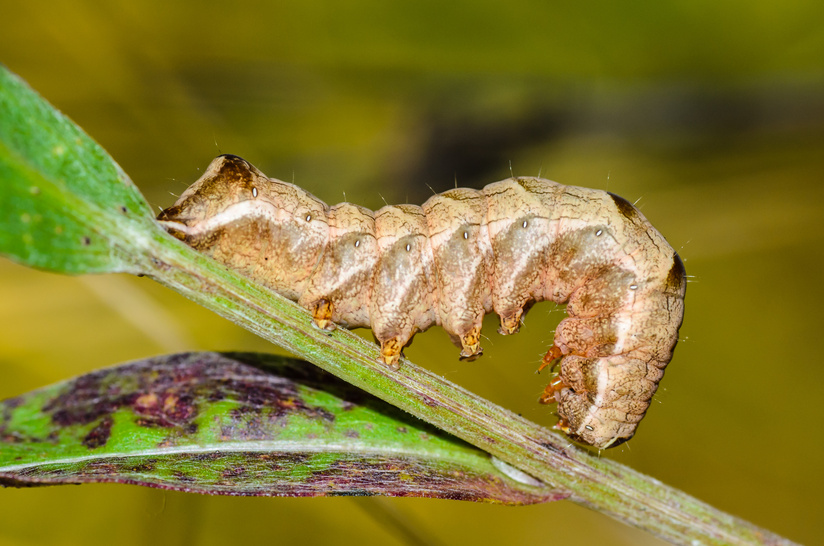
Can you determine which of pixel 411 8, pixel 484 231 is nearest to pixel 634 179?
pixel 411 8

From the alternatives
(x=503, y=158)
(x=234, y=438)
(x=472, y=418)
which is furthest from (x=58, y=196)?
(x=503, y=158)

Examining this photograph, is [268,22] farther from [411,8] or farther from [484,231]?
[484,231]

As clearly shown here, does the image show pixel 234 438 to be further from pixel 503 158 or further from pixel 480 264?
pixel 503 158

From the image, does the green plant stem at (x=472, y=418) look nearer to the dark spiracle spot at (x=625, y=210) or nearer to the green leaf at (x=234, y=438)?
the green leaf at (x=234, y=438)

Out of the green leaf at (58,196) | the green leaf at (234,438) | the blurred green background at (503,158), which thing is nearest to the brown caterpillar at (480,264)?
the green leaf at (234,438)

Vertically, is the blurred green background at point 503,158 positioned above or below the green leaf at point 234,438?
above

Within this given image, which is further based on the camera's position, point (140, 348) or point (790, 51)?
point (790, 51)

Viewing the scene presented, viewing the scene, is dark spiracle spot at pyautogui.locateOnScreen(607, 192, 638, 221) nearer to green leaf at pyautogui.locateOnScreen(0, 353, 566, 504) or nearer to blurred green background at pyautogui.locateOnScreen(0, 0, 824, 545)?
green leaf at pyautogui.locateOnScreen(0, 353, 566, 504)
